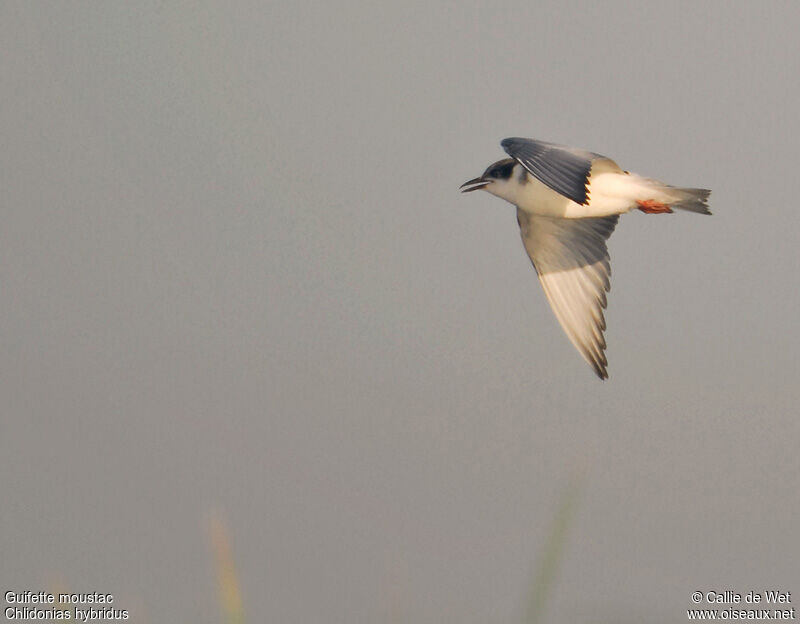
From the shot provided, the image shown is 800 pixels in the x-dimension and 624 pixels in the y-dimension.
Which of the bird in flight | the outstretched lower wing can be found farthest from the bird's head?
the outstretched lower wing

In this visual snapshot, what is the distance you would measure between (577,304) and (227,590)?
5.56 meters

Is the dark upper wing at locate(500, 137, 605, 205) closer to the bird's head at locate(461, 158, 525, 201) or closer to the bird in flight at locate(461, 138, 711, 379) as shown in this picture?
the bird in flight at locate(461, 138, 711, 379)

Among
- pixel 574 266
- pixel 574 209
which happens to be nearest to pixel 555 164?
pixel 574 209

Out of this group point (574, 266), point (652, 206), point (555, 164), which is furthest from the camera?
point (574, 266)

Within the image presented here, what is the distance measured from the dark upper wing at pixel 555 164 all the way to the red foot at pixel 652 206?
25.3 inches

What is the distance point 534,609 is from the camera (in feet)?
7.41

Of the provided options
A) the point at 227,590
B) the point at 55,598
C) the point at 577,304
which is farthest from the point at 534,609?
the point at 577,304

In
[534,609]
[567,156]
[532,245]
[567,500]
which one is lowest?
[534,609]

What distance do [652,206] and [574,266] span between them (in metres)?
1.04

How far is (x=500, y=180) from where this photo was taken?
7.39m

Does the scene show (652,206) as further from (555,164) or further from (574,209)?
(555,164)

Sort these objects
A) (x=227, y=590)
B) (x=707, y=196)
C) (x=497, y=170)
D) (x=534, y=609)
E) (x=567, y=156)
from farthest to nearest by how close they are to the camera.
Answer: (x=497, y=170), (x=707, y=196), (x=567, y=156), (x=227, y=590), (x=534, y=609)

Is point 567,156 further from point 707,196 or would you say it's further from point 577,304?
point 577,304

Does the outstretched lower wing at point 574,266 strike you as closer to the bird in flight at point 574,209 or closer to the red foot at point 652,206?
the bird in flight at point 574,209
